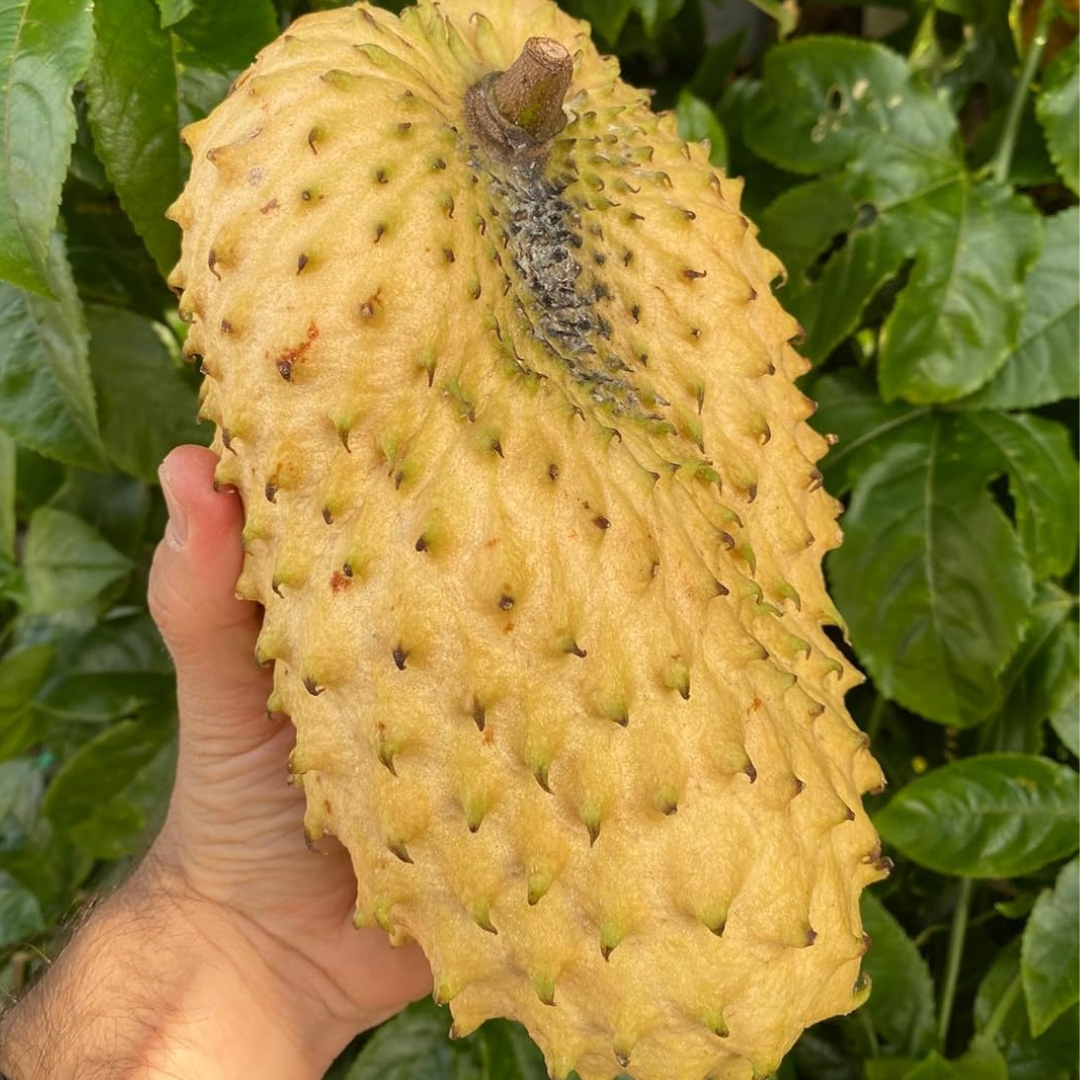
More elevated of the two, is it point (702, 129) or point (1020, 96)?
point (1020, 96)

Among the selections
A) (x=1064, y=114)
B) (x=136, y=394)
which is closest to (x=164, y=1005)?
(x=136, y=394)

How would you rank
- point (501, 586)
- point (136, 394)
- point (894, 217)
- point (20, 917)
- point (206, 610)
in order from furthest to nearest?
1. point (20, 917)
2. point (894, 217)
3. point (136, 394)
4. point (206, 610)
5. point (501, 586)

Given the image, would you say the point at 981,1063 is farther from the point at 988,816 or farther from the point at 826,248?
the point at 826,248

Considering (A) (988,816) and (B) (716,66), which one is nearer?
(A) (988,816)

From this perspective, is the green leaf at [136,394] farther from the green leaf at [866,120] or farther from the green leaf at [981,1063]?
the green leaf at [981,1063]

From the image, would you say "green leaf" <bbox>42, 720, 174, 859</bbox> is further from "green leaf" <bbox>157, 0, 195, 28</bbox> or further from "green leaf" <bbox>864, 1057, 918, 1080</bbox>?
"green leaf" <bbox>864, 1057, 918, 1080</bbox>

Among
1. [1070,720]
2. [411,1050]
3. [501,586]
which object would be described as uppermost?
[501,586]

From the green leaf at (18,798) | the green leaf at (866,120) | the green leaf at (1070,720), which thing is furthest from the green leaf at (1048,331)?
the green leaf at (18,798)
